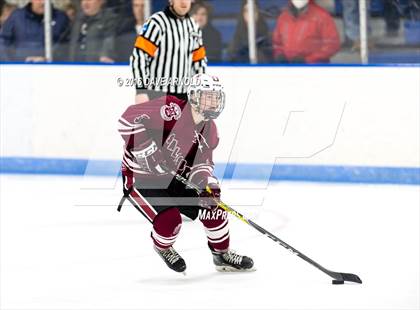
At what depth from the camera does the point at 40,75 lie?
6457 mm

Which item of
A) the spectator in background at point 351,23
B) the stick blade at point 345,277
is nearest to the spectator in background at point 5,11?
the spectator in background at point 351,23

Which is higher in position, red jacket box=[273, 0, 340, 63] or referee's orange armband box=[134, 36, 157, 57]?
referee's orange armband box=[134, 36, 157, 57]

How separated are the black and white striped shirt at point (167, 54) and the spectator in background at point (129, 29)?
1.22 meters

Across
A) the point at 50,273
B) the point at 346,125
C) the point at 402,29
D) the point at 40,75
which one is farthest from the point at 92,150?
the point at 50,273

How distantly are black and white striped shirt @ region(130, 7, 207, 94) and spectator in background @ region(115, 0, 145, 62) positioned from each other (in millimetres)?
1223

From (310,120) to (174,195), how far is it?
7.72 feet

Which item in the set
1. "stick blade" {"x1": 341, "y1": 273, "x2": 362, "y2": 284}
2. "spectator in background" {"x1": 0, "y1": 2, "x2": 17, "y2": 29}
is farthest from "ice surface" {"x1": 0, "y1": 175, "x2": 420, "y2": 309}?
"spectator in background" {"x1": 0, "y1": 2, "x2": 17, "y2": 29}

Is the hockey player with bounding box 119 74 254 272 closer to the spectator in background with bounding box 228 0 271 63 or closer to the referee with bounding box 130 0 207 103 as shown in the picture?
the referee with bounding box 130 0 207 103

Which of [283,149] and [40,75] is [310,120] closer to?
[283,149]

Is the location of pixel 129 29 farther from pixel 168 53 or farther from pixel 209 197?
pixel 209 197

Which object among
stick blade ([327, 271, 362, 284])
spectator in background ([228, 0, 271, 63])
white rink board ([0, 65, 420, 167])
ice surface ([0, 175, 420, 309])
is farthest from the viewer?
spectator in background ([228, 0, 271, 63])

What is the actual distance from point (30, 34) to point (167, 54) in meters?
1.76

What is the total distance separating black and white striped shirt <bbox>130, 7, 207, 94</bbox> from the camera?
5.01m

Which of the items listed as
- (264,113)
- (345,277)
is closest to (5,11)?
(264,113)
